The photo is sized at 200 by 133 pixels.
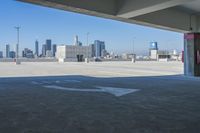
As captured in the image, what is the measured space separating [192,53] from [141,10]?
8801mm

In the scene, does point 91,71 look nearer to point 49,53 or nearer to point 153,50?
point 153,50

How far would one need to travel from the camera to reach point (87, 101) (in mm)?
8281

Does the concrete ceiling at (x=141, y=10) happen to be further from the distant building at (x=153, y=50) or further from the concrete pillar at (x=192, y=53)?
the distant building at (x=153, y=50)

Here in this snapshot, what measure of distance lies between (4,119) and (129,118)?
9.83 feet

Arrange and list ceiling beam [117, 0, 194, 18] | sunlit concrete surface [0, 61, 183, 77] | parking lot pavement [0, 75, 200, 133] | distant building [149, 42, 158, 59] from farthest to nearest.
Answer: distant building [149, 42, 158, 59] → sunlit concrete surface [0, 61, 183, 77] → ceiling beam [117, 0, 194, 18] → parking lot pavement [0, 75, 200, 133]

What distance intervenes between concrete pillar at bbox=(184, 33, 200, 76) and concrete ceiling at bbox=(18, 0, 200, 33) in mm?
1167

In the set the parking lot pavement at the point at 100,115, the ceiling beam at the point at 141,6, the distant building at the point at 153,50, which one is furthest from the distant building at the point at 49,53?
the parking lot pavement at the point at 100,115

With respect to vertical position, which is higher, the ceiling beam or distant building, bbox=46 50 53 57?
distant building, bbox=46 50 53 57

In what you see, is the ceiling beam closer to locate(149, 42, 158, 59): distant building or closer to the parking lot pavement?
the parking lot pavement

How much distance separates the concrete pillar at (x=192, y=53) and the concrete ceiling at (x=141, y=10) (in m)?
1.17

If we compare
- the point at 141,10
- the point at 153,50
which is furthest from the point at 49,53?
the point at 141,10

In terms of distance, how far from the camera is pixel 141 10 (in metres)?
11.9

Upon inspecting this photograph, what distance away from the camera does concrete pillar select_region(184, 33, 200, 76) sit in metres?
18.7

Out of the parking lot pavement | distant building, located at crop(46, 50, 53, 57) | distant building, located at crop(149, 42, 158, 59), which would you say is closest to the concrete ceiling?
the parking lot pavement
